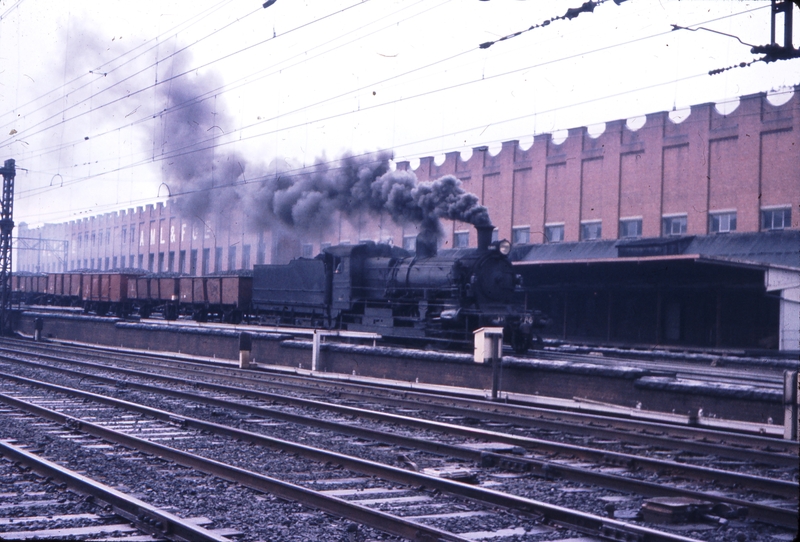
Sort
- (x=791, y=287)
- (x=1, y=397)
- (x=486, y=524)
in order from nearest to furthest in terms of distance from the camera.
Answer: (x=486, y=524), (x=1, y=397), (x=791, y=287)

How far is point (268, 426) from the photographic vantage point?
1102cm

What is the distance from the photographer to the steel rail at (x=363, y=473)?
5.52m

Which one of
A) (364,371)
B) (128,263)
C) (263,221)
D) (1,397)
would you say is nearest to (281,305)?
(263,221)

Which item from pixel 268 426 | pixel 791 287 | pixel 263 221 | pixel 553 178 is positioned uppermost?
pixel 553 178

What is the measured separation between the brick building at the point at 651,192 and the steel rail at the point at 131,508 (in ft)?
62.1

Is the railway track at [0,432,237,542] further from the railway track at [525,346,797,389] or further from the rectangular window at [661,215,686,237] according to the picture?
the rectangular window at [661,215,686,237]

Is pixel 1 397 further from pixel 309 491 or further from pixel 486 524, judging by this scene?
pixel 486 524

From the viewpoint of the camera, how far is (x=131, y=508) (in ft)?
19.9

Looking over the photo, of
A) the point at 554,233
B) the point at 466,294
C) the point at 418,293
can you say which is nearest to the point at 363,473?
the point at 466,294

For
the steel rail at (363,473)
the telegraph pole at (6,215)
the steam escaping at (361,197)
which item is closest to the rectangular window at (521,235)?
the steam escaping at (361,197)

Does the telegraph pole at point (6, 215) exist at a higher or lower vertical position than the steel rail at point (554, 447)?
higher

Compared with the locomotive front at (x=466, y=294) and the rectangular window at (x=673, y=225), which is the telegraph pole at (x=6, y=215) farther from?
the rectangular window at (x=673, y=225)

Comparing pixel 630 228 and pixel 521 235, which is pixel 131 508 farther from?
pixel 521 235

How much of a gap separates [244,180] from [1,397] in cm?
1693
